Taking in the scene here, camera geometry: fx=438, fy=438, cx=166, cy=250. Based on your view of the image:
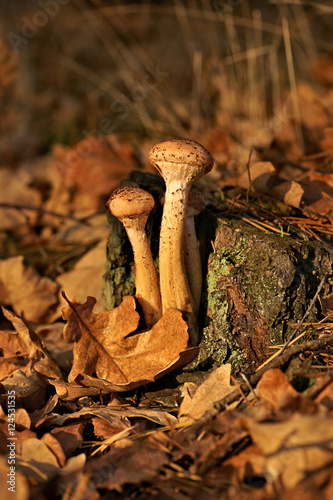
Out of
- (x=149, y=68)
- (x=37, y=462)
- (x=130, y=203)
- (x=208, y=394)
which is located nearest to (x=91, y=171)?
(x=149, y=68)

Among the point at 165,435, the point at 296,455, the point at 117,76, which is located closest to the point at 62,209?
the point at 165,435

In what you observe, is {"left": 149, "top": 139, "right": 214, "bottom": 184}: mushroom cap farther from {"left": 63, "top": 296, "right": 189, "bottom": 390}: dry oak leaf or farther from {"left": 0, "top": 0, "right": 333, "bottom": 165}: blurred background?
{"left": 0, "top": 0, "right": 333, "bottom": 165}: blurred background

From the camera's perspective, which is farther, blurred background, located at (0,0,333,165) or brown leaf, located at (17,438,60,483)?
blurred background, located at (0,0,333,165)

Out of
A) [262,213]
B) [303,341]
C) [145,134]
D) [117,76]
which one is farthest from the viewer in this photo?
[117,76]

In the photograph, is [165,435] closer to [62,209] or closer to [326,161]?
[326,161]

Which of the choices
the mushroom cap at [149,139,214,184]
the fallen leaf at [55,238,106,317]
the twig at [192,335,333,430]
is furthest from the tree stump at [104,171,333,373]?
the fallen leaf at [55,238,106,317]

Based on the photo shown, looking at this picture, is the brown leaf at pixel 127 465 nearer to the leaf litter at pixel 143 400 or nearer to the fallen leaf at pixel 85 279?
the leaf litter at pixel 143 400
